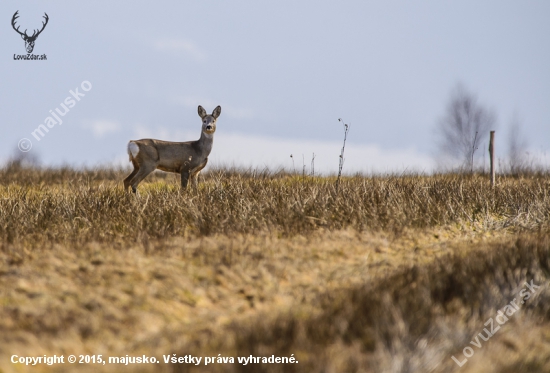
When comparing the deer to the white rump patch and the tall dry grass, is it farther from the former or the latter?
the tall dry grass

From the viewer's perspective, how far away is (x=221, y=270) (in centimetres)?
507

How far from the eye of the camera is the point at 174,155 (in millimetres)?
11523

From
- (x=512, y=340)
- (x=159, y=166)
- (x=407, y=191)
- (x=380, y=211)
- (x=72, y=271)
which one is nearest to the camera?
(x=512, y=340)

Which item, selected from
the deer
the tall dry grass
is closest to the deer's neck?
the deer

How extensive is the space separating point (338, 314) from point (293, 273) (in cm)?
102

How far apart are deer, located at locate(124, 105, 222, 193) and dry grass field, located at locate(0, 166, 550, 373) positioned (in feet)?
11.3

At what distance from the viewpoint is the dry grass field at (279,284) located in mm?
3736

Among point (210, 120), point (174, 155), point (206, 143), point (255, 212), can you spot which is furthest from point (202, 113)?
point (255, 212)

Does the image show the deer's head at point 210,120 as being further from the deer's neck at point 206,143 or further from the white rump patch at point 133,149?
the white rump patch at point 133,149

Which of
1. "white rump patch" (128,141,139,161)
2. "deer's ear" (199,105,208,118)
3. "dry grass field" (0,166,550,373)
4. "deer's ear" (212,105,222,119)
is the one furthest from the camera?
"deer's ear" (199,105,208,118)

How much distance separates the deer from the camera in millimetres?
11273

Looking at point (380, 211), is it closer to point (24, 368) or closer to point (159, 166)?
point (24, 368)

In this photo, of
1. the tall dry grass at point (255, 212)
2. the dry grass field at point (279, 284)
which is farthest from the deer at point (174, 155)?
the dry grass field at point (279, 284)

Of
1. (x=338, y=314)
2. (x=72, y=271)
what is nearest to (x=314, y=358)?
(x=338, y=314)
